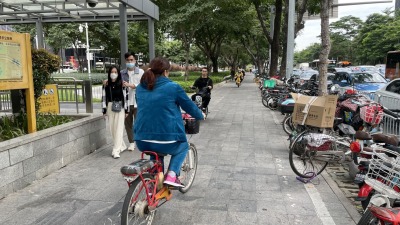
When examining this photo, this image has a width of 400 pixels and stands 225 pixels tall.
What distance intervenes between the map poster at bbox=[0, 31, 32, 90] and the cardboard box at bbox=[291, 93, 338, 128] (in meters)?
4.27

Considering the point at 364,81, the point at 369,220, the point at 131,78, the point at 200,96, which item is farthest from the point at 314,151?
the point at 364,81

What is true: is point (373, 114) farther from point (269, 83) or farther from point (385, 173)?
point (269, 83)

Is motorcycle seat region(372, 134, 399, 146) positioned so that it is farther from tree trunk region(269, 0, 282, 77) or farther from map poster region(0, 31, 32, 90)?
tree trunk region(269, 0, 282, 77)

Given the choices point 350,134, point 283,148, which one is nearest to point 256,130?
point 283,148

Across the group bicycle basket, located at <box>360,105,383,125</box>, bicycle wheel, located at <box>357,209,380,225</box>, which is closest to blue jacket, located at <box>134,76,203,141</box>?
bicycle wheel, located at <box>357,209,380,225</box>

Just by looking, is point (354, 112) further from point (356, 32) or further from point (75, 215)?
Result: point (356, 32)

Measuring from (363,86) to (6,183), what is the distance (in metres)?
13.4

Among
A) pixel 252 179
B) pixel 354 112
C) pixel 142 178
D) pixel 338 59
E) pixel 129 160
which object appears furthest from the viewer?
pixel 338 59

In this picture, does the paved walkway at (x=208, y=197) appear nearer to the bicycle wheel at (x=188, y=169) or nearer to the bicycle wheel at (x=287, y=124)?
the bicycle wheel at (x=188, y=169)

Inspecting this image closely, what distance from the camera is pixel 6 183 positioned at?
14.1ft

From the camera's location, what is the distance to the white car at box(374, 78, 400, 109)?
345 inches

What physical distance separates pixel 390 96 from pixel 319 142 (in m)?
5.47

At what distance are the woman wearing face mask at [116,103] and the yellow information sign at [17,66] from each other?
1.24 m

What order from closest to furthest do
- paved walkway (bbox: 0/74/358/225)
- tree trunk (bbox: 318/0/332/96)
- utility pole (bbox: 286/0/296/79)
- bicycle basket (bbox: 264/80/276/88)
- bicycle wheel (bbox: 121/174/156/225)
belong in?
bicycle wheel (bbox: 121/174/156/225), paved walkway (bbox: 0/74/358/225), tree trunk (bbox: 318/0/332/96), utility pole (bbox: 286/0/296/79), bicycle basket (bbox: 264/80/276/88)
